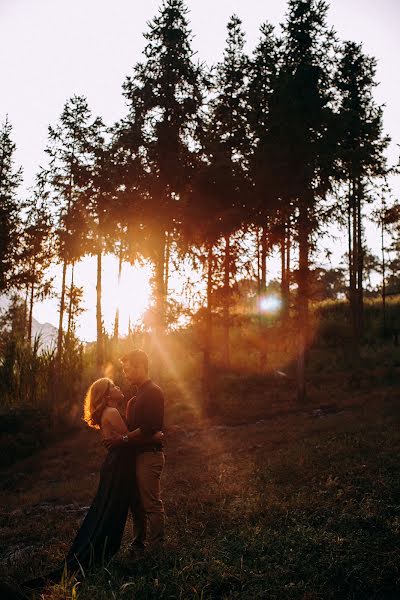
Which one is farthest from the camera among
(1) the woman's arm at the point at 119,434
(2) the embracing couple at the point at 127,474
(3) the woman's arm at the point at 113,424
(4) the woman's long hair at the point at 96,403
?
(4) the woman's long hair at the point at 96,403

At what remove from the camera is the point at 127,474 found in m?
5.80

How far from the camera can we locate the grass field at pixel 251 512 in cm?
482

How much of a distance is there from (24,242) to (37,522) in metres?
21.5

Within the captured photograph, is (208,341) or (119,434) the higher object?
(208,341)

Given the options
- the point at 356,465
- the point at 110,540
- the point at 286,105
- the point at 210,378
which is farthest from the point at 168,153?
the point at 110,540

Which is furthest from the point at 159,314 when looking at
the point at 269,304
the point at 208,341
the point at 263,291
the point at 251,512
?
the point at 251,512

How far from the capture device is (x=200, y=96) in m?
19.9

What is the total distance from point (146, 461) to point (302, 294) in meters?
13.9

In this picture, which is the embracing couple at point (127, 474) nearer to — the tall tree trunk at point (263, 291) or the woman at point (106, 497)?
the woman at point (106, 497)

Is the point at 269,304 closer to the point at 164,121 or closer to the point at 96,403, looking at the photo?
the point at 164,121

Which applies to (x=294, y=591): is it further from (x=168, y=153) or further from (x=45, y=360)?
(x=168, y=153)

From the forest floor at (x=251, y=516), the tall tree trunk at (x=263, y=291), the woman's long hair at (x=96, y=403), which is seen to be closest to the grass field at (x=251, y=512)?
the forest floor at (x=251, y=516)

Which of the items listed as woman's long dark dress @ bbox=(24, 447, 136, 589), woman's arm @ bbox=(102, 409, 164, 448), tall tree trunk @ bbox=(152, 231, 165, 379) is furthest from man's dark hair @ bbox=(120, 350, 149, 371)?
tall tree trunk @ bbox=(152, 231, 165, 379)

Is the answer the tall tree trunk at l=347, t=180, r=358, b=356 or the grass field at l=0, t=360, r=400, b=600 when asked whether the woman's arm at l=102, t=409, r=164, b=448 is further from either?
the tall tree trunk at l=347, t=180, r=358, b=356
